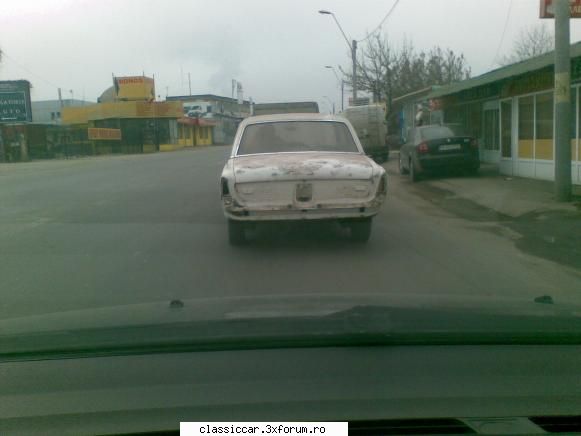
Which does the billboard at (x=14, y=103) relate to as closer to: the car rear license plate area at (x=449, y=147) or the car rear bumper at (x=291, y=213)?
the car rear license plate area at (x=449, y=147)

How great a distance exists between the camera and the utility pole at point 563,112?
1245 centimetres

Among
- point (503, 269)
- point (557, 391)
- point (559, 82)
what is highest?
point (559, 82)

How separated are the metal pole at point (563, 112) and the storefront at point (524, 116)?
51.3 inches

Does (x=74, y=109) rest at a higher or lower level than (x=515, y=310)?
higher

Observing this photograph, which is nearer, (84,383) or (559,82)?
(84,383)

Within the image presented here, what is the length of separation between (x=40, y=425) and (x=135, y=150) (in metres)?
67.6

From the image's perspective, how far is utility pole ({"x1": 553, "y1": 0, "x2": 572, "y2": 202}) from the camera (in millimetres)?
12445

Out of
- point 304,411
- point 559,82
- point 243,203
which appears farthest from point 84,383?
point 559,82

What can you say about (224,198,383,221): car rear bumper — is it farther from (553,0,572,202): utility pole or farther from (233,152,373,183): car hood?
(553,0,572,202): utility pole

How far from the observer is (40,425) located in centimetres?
218

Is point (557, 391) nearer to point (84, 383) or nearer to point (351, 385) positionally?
point (351, 385)

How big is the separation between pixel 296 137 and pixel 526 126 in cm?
1129

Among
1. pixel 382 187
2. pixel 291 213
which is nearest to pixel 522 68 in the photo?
pixel 382 187

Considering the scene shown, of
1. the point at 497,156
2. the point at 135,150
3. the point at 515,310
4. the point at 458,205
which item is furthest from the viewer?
the point at 135,150
